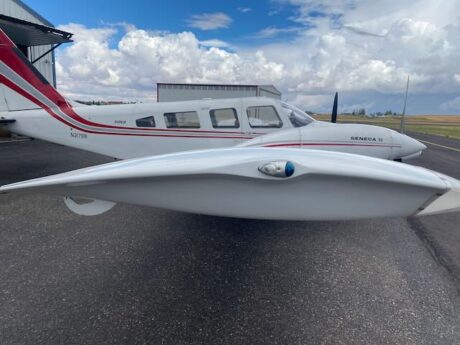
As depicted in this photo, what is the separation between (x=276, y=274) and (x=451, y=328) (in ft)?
4.52

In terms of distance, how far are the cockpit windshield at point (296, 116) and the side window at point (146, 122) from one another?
2.37 m

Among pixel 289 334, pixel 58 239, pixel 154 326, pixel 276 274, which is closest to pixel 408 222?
pixel 276 274

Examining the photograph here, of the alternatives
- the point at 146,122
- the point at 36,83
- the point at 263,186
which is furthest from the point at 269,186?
the point at 36,83

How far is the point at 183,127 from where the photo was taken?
5.23 meters

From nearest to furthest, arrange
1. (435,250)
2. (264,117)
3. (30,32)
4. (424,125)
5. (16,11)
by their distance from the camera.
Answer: (435,250), (264,117), (30,32), (16,11), (424,125)

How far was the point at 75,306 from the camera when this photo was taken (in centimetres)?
230

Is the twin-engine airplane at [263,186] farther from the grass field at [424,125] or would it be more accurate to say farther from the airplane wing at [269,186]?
the grass field at [424,125]

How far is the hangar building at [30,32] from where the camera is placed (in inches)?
451

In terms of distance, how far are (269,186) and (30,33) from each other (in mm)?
15249

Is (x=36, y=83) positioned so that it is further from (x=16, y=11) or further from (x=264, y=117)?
(x=16, y=11)

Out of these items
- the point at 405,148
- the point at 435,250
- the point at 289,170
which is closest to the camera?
the point at 289,170

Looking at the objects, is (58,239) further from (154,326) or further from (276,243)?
(276,243)

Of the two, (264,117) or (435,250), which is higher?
(264,117)

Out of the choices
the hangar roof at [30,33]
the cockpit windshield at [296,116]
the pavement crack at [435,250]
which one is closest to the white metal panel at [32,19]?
the hangar roof at [30,33]
